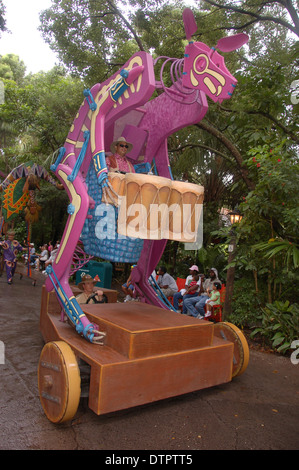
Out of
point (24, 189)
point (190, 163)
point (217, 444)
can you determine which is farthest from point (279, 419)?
point (190, 163)

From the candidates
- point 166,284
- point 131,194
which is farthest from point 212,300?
point 131,194

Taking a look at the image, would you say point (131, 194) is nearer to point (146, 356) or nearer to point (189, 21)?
point (146, 356)

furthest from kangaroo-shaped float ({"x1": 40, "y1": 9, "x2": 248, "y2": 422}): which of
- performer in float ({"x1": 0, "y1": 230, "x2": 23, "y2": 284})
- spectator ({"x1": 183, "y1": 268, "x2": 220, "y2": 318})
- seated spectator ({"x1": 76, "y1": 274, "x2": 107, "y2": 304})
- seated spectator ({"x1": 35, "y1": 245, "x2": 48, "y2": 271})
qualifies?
seated spectator ({"x1": 35, "y1": 245, "x2": 48, "y2": 271})

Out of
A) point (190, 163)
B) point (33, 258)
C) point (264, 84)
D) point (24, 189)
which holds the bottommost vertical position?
point (33, 258)

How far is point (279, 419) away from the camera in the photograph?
9.66 feet

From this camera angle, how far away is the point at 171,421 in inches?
109

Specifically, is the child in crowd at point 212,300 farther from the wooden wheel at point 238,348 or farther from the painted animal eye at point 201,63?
the painted animal eye at point 201,63

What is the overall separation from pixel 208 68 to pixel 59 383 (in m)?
2.95

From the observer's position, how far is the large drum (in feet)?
10.1

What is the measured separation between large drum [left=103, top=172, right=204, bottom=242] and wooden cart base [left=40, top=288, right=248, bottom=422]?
85 cm

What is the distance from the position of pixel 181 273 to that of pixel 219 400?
22.5 feet

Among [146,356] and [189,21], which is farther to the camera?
[189,21]
